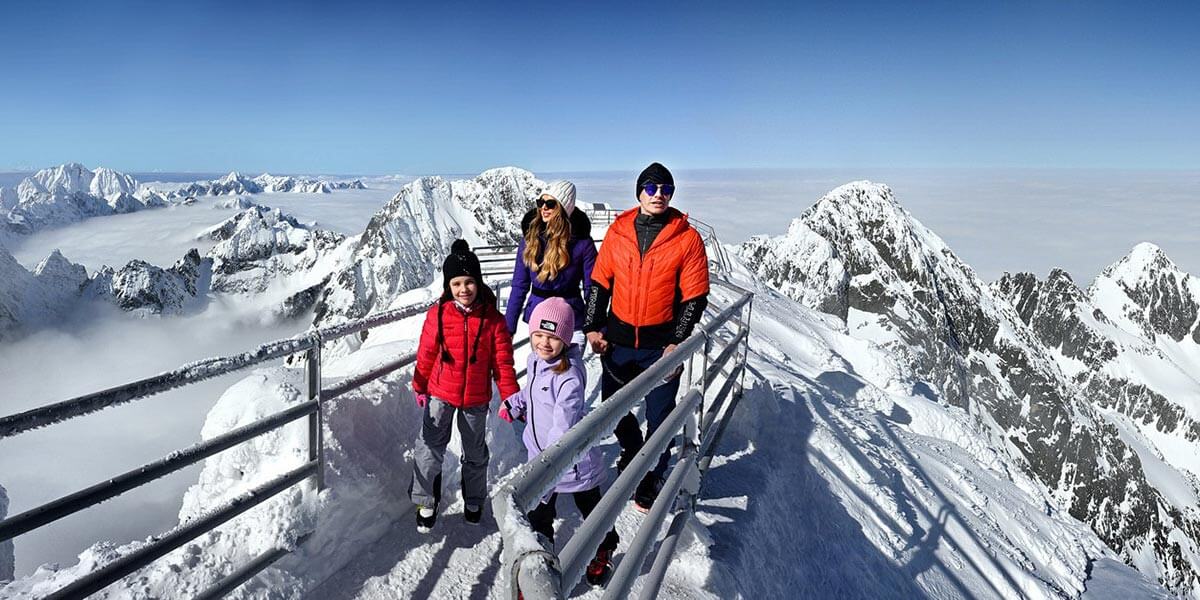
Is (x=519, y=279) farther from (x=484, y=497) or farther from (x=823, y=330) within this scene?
(x=823, y=330)

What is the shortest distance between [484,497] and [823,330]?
896 inches

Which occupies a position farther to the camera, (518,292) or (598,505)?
Answer: (518,292)

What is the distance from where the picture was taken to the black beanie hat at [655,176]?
3.88 m

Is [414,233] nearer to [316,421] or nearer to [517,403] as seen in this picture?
[316,421]

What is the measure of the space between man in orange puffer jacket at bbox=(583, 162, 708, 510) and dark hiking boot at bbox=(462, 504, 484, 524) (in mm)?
1040

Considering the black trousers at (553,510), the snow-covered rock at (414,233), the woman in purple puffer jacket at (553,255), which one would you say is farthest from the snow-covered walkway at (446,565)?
the snow-covered rock at (414,233)

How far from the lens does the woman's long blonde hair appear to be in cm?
A: 493

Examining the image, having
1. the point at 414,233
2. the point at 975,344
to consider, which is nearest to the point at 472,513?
the point at 975,344

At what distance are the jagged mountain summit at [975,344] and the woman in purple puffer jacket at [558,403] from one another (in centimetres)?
9877

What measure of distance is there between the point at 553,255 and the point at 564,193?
59 cm

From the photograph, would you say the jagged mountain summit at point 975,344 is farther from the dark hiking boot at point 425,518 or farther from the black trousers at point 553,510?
the black trousers at point 553,510

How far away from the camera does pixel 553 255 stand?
16.2 ft

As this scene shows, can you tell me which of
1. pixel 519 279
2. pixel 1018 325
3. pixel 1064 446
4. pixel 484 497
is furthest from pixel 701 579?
pixel 1018 325

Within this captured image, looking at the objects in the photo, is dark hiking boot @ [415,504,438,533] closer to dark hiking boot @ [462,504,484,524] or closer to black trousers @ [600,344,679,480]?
dark hiking boot @ [462,504,484,524]
